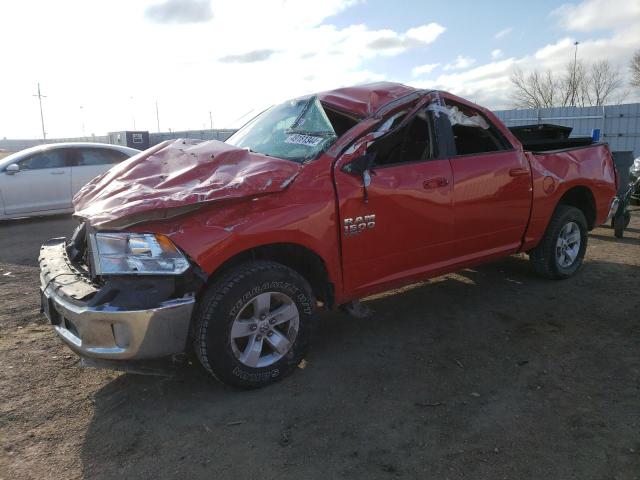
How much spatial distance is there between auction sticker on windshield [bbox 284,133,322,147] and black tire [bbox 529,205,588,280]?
9.28 ft

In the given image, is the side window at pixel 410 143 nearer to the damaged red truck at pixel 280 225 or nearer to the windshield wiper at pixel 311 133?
the damaged red truck at pixel 280 225

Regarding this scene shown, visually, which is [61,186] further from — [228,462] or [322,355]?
[228,462]

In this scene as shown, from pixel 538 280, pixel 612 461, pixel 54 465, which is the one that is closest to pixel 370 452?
pixel 612 461

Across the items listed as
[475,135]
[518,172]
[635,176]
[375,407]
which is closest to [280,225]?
[375,407]

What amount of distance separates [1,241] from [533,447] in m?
8.20

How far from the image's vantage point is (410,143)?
436cm

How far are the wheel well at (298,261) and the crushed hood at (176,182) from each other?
41 centimetres

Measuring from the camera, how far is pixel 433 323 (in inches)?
172

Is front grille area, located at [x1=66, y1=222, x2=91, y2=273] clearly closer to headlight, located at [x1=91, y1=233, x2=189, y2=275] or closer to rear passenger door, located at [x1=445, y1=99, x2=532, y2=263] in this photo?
headlight, located at [x1=91, y1=233, x2=189, y2=275]

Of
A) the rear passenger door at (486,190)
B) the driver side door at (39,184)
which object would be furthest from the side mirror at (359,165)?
the driver side door at (39,184)

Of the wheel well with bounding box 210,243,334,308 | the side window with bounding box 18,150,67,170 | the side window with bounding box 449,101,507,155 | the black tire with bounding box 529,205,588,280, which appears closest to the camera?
the wheel well with bounding box 210,243,334,308

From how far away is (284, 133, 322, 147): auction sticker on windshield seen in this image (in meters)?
3.66

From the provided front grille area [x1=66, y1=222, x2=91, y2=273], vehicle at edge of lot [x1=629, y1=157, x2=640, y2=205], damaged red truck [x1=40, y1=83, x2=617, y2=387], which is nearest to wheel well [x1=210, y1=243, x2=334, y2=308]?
damaged red truck [x1=40, y1=83, x2=617, y2=387]

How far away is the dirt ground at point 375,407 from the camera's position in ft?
8.30
